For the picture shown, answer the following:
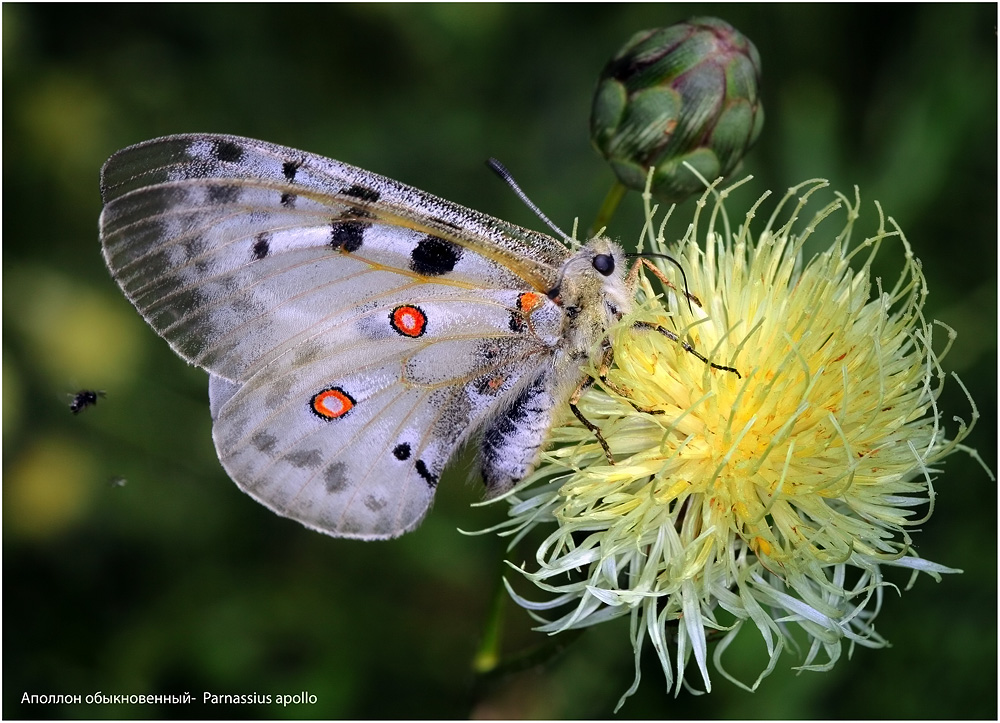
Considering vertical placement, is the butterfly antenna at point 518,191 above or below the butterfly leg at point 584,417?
above

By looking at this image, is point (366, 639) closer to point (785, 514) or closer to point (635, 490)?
point (635, 490)

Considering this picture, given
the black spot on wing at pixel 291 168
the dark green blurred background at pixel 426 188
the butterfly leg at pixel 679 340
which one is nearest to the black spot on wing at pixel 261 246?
the black spot on wing at pixel 291 168

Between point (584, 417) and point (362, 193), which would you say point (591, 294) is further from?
point (362, 193)

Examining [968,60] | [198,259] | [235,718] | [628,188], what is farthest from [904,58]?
[235,718]

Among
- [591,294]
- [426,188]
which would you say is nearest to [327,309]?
[591,294]

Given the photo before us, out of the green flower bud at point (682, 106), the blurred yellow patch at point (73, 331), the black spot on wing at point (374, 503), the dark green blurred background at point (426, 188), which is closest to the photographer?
the black spot on wing at point (374, 503)

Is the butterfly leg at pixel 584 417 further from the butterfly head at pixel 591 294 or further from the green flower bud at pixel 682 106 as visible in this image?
the green flower bud at pixel 682 106

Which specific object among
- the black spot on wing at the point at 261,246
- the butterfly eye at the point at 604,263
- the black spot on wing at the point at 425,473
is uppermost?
the butterfly eye at the point at 604,263
